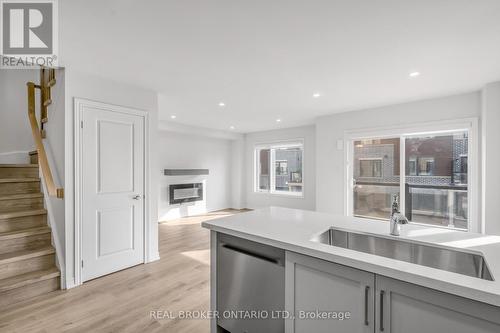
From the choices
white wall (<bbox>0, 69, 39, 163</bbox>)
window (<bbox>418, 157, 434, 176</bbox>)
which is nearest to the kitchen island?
window (<bbox>418, 157, 434, 176</bbox>)

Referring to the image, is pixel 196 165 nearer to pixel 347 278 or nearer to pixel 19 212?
pixel 19 212

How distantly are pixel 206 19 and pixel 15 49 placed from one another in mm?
1894

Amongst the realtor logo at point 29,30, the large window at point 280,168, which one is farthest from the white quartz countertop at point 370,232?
the large window at point 280,168

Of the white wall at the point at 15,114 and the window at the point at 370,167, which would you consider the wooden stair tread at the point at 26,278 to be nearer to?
the white wall at the point at 15,114

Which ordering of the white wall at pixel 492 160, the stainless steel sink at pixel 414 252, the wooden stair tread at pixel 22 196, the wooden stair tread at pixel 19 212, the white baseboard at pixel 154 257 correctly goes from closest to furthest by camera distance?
→ the stainless steel sink at pixel 414 252, the wooden stair tread at pixel 19 212, the wooden stair tread at pixel 22 196, the white wall at pixel 492 160, the white baseboard at pixel 154 257

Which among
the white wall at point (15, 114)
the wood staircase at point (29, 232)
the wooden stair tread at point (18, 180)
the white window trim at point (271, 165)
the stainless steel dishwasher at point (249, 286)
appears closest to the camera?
the stainless steel dishwasher at point (249, 286)

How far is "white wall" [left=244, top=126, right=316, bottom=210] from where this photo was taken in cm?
614

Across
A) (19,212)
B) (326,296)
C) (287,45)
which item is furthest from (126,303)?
(287,45)

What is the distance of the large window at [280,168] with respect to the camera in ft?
21.6

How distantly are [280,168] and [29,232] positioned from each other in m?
5.51

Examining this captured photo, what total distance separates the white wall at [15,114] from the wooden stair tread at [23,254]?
6.87 ft

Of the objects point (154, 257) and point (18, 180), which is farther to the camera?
point (154, 257)

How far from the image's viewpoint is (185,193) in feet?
20.5

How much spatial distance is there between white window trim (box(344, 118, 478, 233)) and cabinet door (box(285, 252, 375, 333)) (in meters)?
3.32
